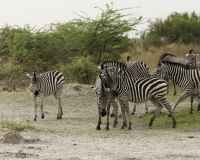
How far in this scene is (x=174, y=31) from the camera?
3344 centimetres

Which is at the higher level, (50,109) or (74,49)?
(74,49)

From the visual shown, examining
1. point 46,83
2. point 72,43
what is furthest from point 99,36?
point 46,83

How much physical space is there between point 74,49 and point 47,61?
147cm

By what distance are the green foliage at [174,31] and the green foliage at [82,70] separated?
1128 cm

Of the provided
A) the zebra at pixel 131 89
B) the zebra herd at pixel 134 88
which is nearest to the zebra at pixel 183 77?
the zebra herd at pixel 134 88

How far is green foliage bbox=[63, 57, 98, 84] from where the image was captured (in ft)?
69.0

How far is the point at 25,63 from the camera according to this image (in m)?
23.1

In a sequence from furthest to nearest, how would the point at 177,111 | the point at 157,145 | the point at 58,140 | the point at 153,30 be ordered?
the point at 153,30 → the point at 177,111 → the point at 58,140 → the point at 157,145

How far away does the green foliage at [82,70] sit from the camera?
2103cm

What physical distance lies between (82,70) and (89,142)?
11.4 m

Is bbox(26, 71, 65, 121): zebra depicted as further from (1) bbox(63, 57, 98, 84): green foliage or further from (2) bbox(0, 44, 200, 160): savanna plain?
(1) bbox(63, 57, 98, 84): green foliage

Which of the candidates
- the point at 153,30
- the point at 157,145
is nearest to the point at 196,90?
the point at 157,145

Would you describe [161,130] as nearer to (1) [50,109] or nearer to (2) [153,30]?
(1) [50,109]

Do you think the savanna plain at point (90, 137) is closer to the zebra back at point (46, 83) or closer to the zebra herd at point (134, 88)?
the zebra herd at point (134, 88)
